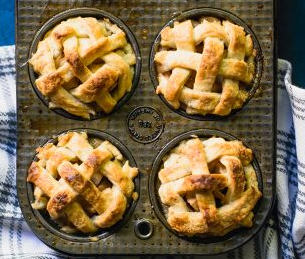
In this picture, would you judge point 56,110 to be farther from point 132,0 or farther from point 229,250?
point 229,250

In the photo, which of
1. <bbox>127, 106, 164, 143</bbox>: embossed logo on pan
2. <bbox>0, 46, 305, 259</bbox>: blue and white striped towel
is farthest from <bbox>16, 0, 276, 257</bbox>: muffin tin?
<bbox>0, 46, 305, 259</bbox>: blue and white striped towel

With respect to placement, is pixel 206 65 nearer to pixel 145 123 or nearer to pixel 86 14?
pixel 145 123

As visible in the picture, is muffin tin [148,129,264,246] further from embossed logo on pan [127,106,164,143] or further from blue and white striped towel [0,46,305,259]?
blue and white striped towel [0,46,305,259]

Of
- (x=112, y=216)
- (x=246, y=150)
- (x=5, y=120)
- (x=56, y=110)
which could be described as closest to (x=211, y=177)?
(x=246, y=150)

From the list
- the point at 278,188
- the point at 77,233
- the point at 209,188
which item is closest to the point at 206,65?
the point at 209,188

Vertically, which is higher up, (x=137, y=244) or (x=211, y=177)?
(x=211, y=177)
